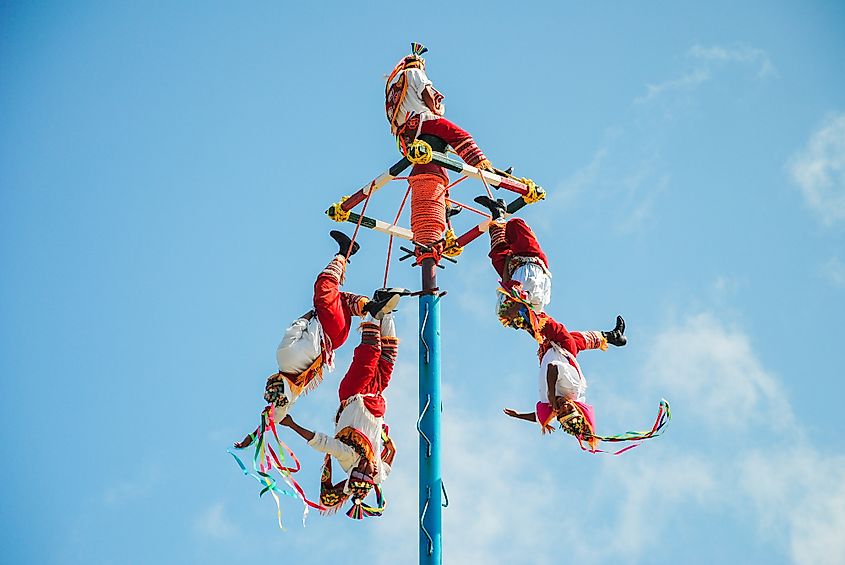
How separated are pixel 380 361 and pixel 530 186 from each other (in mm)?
1546

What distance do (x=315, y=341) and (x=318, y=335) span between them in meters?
0.06

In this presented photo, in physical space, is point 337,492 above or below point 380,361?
below

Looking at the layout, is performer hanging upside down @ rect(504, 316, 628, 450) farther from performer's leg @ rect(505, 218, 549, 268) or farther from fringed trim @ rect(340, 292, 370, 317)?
fringed trim @ rect(340, 292, 370, 317)

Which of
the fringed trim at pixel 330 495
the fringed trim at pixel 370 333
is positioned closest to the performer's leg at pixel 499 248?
the fringed trim at pixel 370 333

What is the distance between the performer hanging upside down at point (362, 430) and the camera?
18.8 feet

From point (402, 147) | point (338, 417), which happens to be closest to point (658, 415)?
point (338, 417)

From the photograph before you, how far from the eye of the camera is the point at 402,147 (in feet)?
21.6

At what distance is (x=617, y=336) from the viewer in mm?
6129

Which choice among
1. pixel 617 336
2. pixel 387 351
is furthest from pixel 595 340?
pixel 387 351

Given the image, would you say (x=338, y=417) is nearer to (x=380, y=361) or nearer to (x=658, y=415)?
(x=380, y=361)

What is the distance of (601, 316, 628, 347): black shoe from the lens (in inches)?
241

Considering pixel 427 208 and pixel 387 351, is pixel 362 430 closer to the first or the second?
pixel 387 351

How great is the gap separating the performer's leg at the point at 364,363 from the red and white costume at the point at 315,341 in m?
0.12

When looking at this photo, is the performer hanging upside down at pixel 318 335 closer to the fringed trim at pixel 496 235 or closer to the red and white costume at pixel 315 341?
the red and white costume at pixel 315 341
